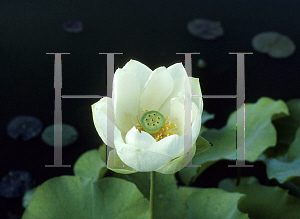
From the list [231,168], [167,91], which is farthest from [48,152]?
[167,91]

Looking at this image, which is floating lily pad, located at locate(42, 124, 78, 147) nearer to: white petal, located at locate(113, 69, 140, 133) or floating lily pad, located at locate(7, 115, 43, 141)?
floating lily pad, located at locate(7, 115, 43, 141)

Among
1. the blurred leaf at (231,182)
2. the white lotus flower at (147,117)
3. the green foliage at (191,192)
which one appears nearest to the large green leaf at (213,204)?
the green foliage at (191,192)

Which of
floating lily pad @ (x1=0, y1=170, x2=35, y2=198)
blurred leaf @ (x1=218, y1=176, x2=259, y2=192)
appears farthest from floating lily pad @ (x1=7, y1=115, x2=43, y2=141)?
blurred leaf @ (x1=218, y1=176, x2=259, y2=192)

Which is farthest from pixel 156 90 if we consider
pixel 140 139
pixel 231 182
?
pixel 231 182

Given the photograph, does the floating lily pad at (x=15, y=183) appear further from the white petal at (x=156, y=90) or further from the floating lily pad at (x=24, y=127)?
the white petal at (x=156, y=90)

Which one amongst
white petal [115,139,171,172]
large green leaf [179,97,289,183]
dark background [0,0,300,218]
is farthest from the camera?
dark background [0,0,300,218]

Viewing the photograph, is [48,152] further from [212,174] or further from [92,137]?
[212,174]

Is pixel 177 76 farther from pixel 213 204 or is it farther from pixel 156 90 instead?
pixel 213 204
